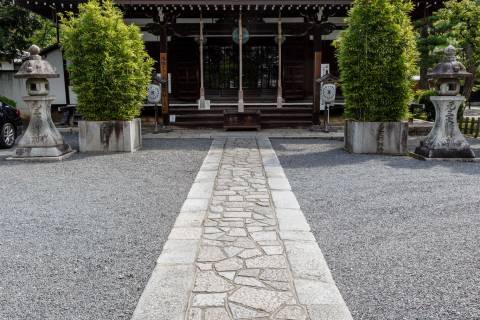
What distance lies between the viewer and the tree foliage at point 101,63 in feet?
28.2

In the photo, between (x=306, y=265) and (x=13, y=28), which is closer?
(x=306, y=265)

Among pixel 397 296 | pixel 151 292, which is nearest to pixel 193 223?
pixel 151 292

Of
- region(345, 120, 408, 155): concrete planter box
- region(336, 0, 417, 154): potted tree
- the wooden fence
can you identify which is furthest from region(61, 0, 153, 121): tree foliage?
the wooden fence

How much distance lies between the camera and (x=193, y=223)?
4.38 metres

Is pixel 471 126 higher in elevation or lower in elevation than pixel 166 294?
higher

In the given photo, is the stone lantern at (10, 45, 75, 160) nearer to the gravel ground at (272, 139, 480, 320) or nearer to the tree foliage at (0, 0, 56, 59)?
the gravel ground at (272, 139, 480, 320)

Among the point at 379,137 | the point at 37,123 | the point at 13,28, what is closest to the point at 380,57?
the point at 379,137

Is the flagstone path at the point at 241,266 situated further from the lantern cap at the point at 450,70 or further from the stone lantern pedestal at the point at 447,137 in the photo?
the lantern cap at the point at 450,70

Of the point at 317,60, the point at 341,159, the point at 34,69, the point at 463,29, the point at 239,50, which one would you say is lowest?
the point at 341,159

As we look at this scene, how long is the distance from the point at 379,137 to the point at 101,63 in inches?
242

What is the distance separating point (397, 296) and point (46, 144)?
758 centimetres

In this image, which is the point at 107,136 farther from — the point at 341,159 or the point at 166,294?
the point at 166,294

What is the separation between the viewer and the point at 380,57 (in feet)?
27.6

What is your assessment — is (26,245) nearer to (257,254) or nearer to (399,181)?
(257,254)
